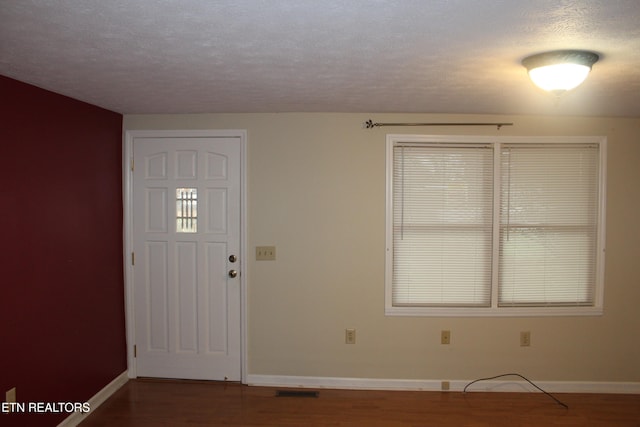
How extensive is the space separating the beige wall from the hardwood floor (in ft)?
0.66

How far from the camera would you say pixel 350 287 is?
11.3 feet

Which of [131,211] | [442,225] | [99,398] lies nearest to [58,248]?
[131,211]

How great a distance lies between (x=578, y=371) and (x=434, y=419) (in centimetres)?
145

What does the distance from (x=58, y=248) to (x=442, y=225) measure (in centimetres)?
291

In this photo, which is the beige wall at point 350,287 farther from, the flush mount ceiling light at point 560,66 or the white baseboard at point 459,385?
the flush mount ceiling light at point 560,66

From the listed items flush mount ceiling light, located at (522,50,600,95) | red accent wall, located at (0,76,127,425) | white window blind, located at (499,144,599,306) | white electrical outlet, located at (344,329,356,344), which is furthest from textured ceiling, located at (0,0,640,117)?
white electrical outlet, located at (344,329,356,344)

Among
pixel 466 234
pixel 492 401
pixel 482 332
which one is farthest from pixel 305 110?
pixel 492 401

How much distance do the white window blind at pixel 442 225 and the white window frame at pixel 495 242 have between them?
5 cm

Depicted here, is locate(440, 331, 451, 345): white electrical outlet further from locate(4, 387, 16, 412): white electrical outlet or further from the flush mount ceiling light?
locate(4, 387, 16, 412): white electrical outlet

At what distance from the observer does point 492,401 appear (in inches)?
128

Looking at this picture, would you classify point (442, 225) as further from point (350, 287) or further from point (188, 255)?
point (188, 255)

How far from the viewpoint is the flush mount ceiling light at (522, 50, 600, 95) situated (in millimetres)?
1839

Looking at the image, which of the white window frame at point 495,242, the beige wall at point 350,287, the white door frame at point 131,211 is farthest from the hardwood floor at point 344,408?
the white window frame at point 495,242

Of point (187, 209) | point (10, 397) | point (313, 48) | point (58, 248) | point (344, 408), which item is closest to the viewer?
point (313, 48)
